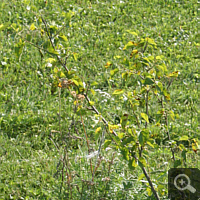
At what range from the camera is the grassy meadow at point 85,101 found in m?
2.75

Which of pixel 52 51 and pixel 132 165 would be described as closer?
pixel 132 165

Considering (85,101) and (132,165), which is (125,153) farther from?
(85,101)

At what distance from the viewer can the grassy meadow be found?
108 inches

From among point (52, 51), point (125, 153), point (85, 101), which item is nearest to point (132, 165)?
point (125, 153)

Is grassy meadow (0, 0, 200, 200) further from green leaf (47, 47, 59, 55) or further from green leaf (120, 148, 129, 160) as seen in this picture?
green leaf (120, 148, 129, 160)

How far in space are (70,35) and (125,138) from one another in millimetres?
3703

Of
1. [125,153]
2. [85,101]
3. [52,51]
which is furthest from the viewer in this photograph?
[85,101]

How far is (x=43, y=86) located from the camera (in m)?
4.59

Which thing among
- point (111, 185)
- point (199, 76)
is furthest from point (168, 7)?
point (111, 185)

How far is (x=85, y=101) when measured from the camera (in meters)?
4.36

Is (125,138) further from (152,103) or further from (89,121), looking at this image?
(152,103)

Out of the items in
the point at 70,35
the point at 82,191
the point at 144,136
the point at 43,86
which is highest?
the point at 70,35

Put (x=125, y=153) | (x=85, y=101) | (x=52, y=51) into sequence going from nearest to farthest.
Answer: (x=125, y=153)
(x=52, y=51)
(x=85, y=101)

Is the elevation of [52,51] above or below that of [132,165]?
above
